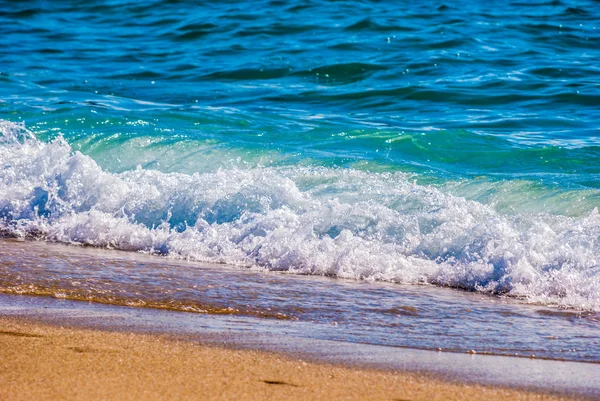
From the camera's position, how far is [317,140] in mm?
9594

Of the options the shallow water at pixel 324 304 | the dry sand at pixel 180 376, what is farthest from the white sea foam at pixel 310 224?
the dry sand at pixel 180 376

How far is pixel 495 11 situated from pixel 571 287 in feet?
36.2

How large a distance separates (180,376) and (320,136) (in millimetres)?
6638

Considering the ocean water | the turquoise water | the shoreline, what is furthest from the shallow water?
the turquoise water

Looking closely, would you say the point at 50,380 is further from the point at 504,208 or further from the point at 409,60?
the point at 409,60

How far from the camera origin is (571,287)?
523 cm

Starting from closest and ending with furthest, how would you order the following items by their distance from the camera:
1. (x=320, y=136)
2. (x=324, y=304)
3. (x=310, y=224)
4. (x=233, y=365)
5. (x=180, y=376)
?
(x=180, y=376) → (x=233, y=365) → (x=324, y=304) → (x=310, y=224) → (x=320, y=136)

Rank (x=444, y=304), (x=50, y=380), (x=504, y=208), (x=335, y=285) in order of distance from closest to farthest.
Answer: (x=50, y=380) → (x=444, y=304) → (x=335, y=285) → (x=504, y=208)

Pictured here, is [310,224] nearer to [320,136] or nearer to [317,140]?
[317,140]

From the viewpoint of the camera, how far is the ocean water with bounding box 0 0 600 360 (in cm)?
591

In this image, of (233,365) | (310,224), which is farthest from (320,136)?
(233,365)

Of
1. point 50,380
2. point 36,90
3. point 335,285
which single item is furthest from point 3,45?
point 50,380

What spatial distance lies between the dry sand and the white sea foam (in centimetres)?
204

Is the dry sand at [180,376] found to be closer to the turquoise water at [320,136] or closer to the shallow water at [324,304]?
the shallow water at [324,304]
